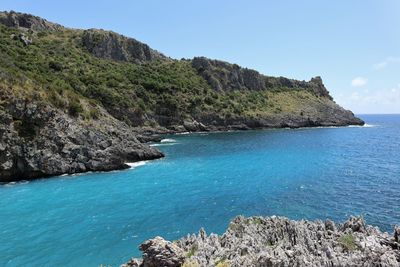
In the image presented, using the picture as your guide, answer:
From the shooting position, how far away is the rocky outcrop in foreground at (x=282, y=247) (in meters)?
15.5

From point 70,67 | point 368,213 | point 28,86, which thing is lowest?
point 368,213

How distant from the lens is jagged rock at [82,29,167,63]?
151625 mm

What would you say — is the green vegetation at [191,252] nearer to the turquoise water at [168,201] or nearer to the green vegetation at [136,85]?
the turquoise water at [168,201]

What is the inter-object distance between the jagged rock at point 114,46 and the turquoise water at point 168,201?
3911 inches

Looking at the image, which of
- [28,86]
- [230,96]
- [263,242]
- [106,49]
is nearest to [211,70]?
[230,96]

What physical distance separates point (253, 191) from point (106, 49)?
412 feet

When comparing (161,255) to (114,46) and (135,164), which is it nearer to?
(135,164)

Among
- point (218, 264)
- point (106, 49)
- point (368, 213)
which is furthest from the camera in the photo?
point (106, 49)

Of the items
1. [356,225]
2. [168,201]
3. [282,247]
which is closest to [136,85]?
[168,201]

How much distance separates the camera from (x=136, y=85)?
5295 inches

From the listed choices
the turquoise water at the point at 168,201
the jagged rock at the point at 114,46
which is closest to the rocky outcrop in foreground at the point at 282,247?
the turquoise water at the point at 168,201

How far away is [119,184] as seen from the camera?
48.6m

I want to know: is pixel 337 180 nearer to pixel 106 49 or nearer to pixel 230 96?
pixel 230 96

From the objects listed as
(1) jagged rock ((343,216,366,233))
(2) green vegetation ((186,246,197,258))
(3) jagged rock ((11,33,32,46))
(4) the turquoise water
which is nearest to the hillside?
(3) jagged rock ((11,33,32,46))
